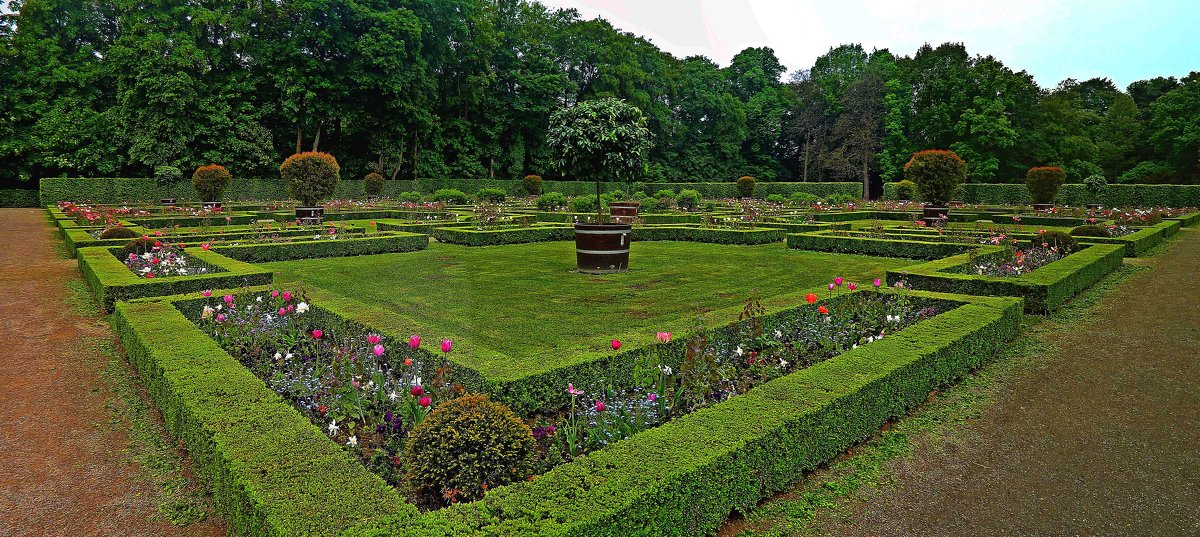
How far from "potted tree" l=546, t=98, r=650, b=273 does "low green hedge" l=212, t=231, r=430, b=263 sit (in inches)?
200

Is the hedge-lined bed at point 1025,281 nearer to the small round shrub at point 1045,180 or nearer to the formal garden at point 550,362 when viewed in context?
the formal garden at point 550,362

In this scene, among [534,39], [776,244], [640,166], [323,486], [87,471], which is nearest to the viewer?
[323,486]

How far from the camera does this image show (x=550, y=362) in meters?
4.11

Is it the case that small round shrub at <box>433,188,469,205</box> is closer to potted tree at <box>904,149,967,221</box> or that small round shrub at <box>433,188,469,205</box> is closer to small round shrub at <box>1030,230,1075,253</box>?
potted tree at <box>904,149,967,221</box>

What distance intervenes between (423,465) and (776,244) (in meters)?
13.6

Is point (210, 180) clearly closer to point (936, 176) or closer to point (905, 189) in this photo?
point (936, 176)

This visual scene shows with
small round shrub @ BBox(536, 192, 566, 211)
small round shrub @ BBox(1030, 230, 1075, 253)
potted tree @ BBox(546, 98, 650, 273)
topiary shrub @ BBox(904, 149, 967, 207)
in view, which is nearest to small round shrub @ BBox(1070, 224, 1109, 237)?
small round shrub @ BBox(1030, 230, 1075, 253)

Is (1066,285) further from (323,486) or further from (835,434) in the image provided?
(323,486)

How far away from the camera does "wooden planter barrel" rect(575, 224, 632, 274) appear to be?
9664 mm

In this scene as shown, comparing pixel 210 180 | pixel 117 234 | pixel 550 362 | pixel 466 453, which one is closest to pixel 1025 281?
pixel 550 362

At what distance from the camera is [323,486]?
8.25ft

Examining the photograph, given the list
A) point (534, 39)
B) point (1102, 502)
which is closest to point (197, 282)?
point (1102, 502)

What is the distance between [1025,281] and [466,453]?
697 cm

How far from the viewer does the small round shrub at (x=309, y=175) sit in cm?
1736
